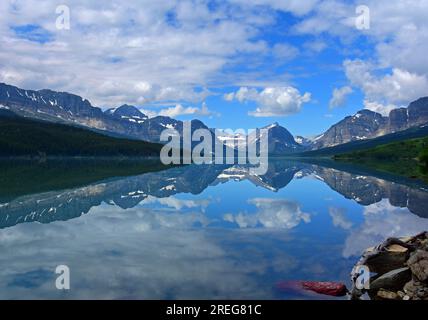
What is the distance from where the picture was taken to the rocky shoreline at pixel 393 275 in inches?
828

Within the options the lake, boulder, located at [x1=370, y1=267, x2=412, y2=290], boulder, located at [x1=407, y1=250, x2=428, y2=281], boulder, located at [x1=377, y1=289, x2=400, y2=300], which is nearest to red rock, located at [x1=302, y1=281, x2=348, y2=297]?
the lake

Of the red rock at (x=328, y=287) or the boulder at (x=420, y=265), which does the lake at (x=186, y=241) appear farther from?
the boulder at (x=420, y=265)

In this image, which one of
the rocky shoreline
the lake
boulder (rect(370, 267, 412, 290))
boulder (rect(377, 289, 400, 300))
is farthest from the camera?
the lake

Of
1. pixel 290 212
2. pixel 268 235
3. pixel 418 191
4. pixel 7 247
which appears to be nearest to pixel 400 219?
pixel 290 212

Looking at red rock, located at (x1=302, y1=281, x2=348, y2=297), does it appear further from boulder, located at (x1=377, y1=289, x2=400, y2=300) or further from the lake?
boulder, located at (x1=377, y1=289, x2=400, y2=300)

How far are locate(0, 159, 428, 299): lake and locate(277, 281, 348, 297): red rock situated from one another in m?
0.71

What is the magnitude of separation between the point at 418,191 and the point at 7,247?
68986mm

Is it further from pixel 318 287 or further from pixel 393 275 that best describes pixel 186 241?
pixel 393 275

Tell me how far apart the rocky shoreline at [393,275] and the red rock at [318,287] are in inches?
24.5

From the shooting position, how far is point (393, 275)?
22.6 m

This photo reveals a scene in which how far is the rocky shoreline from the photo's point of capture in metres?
21.0

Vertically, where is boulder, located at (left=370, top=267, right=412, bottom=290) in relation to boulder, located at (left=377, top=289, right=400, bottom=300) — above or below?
above

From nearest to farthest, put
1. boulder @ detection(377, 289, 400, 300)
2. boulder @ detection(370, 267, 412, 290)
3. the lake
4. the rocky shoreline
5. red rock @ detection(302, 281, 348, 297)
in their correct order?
the rocky shoreline
boulder @ detection(377, 289, 400, 300)
boulder @ detection(370, 267, 412, 290)
red rock @ detection(302, 281, 348, 297)
the lake

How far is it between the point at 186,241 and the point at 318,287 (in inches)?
596
